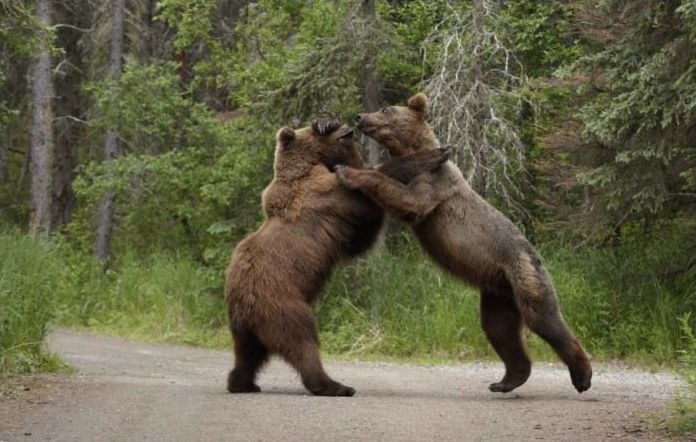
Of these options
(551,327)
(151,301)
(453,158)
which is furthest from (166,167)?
(551,327)

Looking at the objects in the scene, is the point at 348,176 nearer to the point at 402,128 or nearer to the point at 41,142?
the point at 402,128

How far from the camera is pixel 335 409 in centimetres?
883

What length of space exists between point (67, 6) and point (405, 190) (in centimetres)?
2273

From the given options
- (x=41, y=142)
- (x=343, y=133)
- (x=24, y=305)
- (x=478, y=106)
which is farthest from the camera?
(x=41, y=142)

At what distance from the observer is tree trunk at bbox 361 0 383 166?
709 inches

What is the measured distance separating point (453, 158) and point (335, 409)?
8052 millimetres

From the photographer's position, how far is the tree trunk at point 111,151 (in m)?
28.3

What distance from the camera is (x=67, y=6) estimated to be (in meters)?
30.8

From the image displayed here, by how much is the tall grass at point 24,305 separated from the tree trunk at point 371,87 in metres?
6.17

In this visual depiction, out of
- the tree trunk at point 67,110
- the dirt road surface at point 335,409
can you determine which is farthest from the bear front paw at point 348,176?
the tree trunk at point 67,110

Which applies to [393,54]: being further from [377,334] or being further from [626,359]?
[626,359]

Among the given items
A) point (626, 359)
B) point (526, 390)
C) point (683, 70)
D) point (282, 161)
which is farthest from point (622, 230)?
point (282, 161)

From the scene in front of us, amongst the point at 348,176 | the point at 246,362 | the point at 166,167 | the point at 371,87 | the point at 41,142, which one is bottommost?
the point at 246,362

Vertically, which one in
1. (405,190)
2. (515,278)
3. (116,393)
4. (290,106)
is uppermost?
(290,106)
